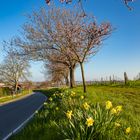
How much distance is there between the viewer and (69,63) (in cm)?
3806

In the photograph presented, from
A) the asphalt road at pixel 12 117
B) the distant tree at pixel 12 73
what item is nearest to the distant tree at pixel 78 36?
the asphalt road at pixel 12 117

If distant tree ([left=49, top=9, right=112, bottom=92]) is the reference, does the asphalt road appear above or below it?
below

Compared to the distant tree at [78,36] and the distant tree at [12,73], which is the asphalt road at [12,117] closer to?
the distant tree at [78,36]

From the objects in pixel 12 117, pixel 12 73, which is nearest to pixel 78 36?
pixel 12 117

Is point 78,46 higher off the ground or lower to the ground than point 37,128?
higher

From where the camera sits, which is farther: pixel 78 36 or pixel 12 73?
pixel 12 73

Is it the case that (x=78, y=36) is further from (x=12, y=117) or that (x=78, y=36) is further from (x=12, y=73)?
(x=12, y=73)

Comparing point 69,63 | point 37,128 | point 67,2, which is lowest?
point 37,128

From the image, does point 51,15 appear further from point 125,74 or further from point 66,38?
point 125,74

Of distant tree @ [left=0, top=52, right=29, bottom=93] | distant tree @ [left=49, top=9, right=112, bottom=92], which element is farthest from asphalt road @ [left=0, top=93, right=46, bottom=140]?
distant tree @ [left=0, top=52, right=29, bottom=93]

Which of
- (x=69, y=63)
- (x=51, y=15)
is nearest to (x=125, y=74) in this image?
(x=69, y=63)

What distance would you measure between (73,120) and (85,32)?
78.0 feet

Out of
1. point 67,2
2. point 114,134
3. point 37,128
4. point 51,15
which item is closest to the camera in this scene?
point 67,2

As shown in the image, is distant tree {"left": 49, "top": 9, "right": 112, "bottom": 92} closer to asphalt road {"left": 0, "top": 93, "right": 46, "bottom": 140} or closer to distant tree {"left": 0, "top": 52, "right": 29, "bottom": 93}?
asphalt road {"left": 0, "top": 93, "right": 46, "bottom": 140}
